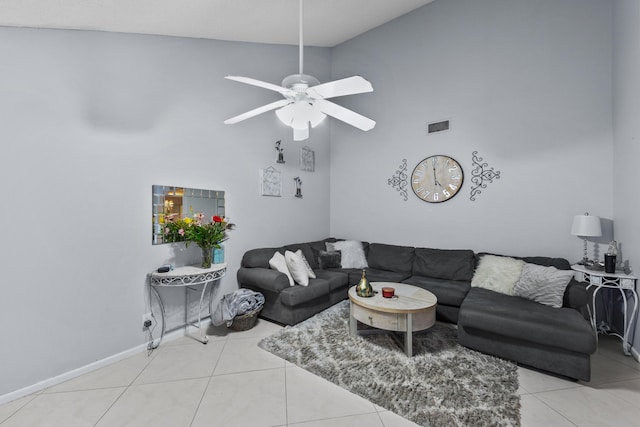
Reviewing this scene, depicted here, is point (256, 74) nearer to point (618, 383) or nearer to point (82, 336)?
point (82, 336)

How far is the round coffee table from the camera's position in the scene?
2.31 m

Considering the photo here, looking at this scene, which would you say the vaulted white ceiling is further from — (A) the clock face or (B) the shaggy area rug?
(B) the shaggy area rug

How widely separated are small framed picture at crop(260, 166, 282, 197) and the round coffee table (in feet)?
6.36

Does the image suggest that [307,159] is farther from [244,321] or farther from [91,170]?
[91,170]

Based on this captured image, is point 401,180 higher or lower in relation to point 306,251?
higher

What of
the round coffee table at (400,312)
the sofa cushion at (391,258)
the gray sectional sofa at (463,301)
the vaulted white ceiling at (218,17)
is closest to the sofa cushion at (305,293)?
the gray sectional sofa at (463,301)

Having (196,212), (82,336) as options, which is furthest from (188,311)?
(196,212)

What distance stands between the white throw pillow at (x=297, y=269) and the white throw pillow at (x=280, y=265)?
0.17 ft

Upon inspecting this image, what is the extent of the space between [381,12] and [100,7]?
3.52 m

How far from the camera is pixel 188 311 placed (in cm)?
289

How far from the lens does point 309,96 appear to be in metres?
1.87

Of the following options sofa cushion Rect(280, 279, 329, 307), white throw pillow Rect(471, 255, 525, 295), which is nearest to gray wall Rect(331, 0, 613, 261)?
white throw pillow Rect(471, 255, 525, 295)

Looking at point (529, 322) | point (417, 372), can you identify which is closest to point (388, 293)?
point (417, 372)

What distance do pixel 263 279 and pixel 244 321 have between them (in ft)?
1.60
